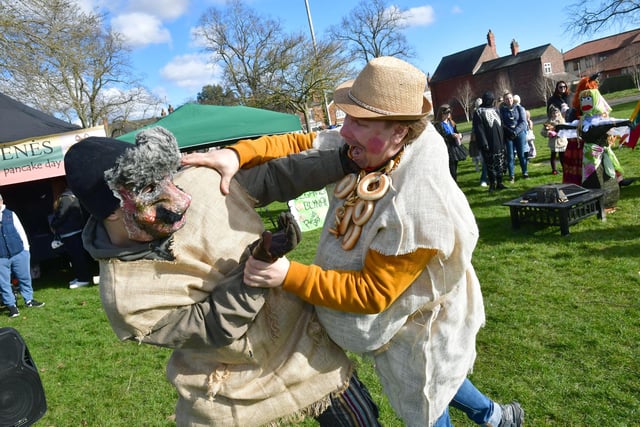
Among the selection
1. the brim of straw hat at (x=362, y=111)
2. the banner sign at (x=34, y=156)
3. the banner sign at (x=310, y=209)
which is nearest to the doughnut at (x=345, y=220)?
the brim of straw hat at (x=362, y=111)

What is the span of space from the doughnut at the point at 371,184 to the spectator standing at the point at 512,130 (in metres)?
8.20

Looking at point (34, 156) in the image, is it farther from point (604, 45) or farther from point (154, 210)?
point (604, 45)

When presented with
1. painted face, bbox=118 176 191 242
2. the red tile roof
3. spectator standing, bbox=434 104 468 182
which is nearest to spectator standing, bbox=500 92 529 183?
spectator standing, bbox=434 104 468 182

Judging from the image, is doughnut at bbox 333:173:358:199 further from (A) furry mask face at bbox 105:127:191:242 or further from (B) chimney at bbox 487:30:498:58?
(B) chimney at bbox 487:30:498:58

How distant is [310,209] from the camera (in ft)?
28.2

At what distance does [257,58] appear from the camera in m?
26.5

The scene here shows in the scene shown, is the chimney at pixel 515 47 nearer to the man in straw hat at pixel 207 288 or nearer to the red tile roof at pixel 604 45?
the red tile roof at pixel 604 45

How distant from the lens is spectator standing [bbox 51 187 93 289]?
7199 mm

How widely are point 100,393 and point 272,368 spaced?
2.94 m

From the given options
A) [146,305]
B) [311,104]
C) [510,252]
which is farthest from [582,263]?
[311,104]

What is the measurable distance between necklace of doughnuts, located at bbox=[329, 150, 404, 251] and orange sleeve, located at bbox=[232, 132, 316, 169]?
31cm

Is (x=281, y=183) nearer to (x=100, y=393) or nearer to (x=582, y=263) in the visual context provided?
(x=100, y=393)

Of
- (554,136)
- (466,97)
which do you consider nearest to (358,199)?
(554,136)

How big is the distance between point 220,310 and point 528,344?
2861 mm
